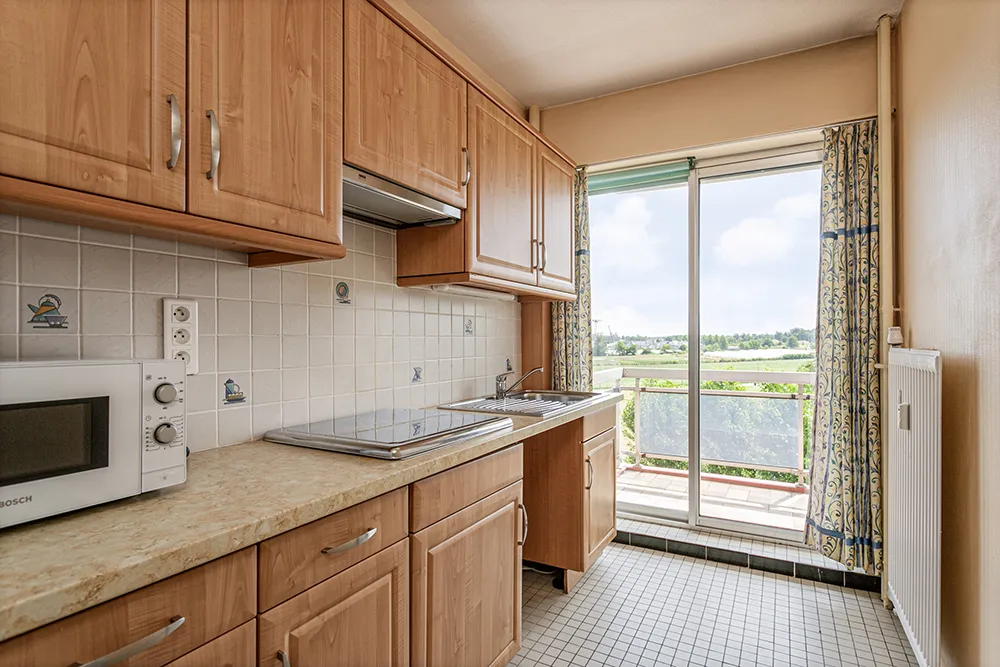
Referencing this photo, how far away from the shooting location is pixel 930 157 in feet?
5.98

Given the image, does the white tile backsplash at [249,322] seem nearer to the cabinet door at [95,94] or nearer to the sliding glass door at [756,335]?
the cabinet door at [95,94]

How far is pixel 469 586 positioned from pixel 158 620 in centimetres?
91

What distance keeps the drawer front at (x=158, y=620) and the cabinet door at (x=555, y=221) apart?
1925 millimetres

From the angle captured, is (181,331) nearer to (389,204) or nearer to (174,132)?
(174,132)

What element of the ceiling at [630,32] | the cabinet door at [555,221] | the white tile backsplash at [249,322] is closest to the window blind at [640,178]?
the cabinet door at [555,221]

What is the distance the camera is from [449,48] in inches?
97.7

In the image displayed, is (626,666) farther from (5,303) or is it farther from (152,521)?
(5,303)

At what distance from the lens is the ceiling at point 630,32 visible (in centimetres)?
219

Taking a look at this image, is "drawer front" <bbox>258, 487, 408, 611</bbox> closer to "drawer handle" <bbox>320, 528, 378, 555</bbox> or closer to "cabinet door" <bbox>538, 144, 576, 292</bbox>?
"drawer handle" <bbox>320, 528, 378, 555</bbox>

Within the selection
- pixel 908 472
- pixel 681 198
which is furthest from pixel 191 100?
pixel 681 198

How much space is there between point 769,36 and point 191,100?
248cm

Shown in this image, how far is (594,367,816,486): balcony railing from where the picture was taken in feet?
9.68

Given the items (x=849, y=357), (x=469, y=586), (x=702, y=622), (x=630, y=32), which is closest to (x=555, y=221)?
(x=630, y=32)

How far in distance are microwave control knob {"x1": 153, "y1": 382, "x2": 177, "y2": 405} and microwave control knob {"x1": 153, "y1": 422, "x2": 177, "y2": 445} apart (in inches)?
1.8
